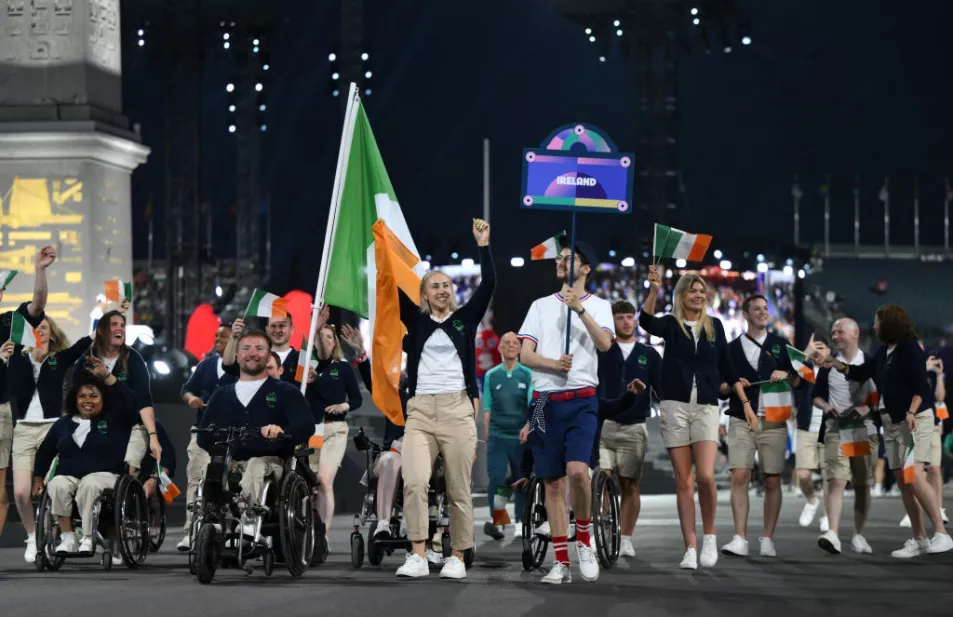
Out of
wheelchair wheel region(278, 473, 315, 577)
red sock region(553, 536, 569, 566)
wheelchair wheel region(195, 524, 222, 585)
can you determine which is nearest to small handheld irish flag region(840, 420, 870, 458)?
red sock region(553, 536, 569, 566)

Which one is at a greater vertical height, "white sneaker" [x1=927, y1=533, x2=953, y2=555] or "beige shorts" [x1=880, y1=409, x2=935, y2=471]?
"beige shorts" [x1=880, y1=409, x2=935, y2=471]

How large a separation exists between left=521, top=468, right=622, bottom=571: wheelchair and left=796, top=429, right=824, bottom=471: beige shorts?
318 centimetres

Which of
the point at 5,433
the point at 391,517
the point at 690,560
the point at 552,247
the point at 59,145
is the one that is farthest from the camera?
the point at 59,145

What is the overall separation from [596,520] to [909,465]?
2.76 meters

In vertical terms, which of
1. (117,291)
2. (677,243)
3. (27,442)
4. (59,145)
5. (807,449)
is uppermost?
(59,145)

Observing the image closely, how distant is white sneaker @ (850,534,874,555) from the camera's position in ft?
42.9

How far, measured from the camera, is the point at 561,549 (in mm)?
10492

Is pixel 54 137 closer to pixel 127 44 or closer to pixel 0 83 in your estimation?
pixel 0 83

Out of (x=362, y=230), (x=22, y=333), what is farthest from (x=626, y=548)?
(x=22, y=333)

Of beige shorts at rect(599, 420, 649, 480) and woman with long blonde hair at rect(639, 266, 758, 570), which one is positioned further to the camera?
beige shorts at rect(599, 420, 649, 480)

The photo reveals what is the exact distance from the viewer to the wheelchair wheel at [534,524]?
38.0ft

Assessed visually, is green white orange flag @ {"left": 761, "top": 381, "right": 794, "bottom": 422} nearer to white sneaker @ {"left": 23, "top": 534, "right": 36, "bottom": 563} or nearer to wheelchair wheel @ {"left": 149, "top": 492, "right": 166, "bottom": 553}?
wheelchair wheel @ {"left": 149, "top": 492, "right": 166, "bottom": 553}

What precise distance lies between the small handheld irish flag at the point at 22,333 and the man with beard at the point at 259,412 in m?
2.07

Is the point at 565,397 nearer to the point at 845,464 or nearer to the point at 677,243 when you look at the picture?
the point at 677,243
